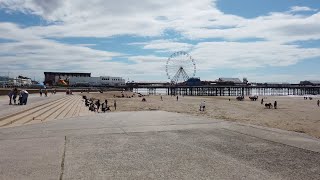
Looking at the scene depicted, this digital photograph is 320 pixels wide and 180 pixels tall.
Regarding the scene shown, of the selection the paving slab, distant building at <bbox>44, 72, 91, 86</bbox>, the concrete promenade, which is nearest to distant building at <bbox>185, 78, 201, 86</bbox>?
distant building at <bbox>44, 72, 91, 86</bbox>

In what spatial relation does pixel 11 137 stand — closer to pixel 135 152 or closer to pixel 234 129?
pixel 135 152

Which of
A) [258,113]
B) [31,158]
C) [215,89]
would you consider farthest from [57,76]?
[31,158]

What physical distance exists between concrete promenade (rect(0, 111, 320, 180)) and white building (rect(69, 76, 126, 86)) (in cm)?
13570

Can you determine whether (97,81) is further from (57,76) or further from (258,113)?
(258,113)

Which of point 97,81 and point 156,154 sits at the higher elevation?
point 97,81

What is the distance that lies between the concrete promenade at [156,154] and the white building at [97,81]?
136m

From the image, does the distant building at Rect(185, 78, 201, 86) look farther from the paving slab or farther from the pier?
the paving slab

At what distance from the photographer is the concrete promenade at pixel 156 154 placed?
5883 mm

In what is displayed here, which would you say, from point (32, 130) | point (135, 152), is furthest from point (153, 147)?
point (32, 130)

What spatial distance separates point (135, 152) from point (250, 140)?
130 inches

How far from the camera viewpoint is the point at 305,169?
6.21m

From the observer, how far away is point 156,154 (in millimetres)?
7391

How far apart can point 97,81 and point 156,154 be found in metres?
147

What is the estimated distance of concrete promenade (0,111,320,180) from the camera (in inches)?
232
